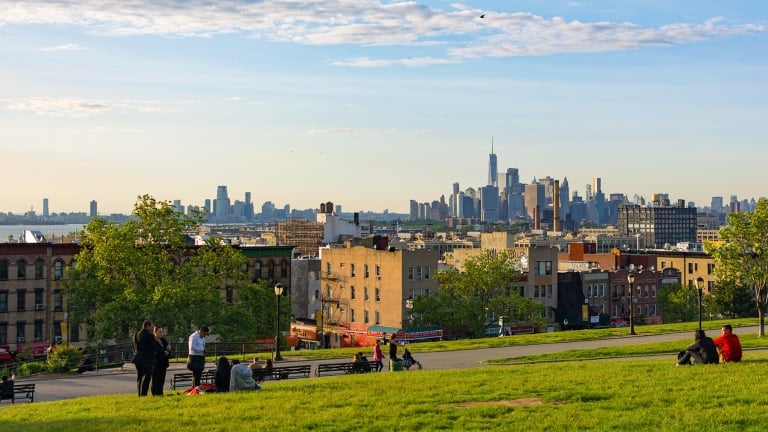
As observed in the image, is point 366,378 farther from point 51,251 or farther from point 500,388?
point 51,251

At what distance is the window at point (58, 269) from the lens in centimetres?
8100

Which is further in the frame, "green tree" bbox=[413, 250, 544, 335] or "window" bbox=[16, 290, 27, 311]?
"green tree" bbox=[413, 250, 544, 335]

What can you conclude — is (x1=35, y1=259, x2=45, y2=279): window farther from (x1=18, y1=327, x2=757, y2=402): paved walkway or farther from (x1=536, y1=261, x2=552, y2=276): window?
(x1=536, y1=261, x2=552, y2=276): window

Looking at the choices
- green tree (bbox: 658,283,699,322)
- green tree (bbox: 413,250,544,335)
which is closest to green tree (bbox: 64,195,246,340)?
green tree (bbox: 413,250,544,335)

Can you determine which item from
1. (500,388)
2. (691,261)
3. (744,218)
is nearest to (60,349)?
(500,388)

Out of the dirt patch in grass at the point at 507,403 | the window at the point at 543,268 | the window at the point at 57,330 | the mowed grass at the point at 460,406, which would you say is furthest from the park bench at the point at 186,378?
the window at the point at 543,268

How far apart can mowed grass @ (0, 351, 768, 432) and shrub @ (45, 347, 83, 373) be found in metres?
18.5

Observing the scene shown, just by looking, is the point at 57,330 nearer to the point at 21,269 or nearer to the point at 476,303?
the point at 21,269

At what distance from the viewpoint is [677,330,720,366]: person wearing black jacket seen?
31.1m

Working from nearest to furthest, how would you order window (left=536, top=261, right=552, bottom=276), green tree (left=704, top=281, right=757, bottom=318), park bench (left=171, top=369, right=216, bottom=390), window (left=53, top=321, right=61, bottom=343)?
park bench (left=171, top=369, right=216, bottom=390) < window (left=53, top=321, right=61, bottom=343) < green tree (left=704, top=281, right=757, bottom=318) < window (left=536, top=261, right=552, bottom=276)

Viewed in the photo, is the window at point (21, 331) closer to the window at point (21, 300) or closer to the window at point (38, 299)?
the window at point (21, 300)

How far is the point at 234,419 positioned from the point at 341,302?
7940cm

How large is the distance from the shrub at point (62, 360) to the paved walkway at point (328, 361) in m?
1.21

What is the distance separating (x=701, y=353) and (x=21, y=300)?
60.7m
